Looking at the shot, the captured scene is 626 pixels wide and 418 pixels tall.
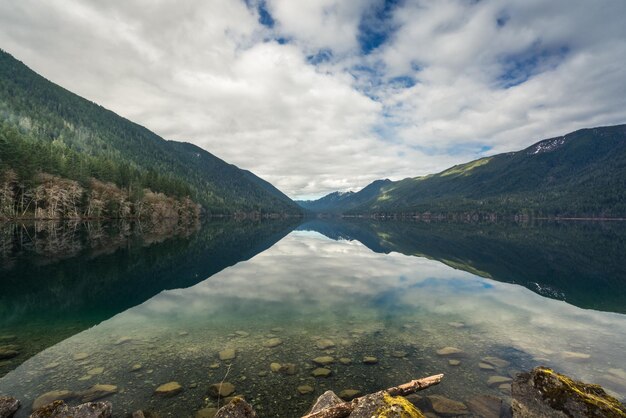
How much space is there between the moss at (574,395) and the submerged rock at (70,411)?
1372 centimetres

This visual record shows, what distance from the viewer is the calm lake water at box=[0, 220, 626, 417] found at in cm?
1346

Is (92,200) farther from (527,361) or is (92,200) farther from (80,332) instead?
(527,361)

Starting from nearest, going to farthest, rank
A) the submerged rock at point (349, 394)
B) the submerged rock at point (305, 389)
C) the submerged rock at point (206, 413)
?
the submerged rock at point (206, 413)
the submerged rock at point (349, 394)
the submerged rock at point (305, 389)

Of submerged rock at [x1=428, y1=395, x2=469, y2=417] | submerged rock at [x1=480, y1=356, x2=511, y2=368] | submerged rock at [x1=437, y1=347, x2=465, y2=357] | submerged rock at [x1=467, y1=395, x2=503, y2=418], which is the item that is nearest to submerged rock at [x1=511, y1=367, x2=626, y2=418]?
submerged rock at [x1=467, y1=395, x2=503, y2=418]

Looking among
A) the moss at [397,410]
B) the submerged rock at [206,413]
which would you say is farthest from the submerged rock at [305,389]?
the moss at [397,410]

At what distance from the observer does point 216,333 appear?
64.2ft

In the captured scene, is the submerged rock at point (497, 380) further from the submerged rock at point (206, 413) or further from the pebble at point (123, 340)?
the pebble at point (123, 340)

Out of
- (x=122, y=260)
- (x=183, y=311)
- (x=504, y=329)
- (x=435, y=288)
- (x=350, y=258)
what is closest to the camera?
(x=504, y=329)

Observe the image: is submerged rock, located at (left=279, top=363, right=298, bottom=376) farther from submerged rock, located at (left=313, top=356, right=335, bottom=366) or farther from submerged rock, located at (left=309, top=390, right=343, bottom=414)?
submerged rock, located at (left=309, top=390, right=343, bottom=414)

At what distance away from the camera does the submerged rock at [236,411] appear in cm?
895

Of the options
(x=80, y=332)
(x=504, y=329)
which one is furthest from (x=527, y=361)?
(x=80, y=332)

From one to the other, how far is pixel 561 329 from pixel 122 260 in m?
51.5

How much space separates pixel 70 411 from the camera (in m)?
9.13

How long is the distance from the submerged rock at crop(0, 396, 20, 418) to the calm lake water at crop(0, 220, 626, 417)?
1.26 ft
